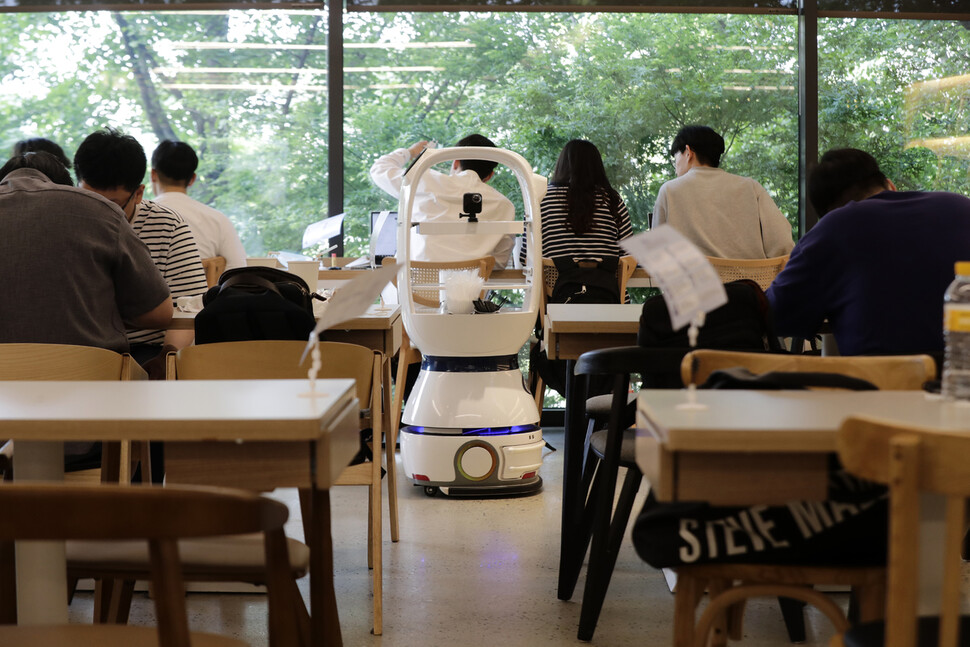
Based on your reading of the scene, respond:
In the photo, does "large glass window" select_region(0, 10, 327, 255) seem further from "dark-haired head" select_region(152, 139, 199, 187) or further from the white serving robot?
the white serving robot

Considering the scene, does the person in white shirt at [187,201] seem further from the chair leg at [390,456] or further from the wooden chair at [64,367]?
the wooden chair at [64,367]

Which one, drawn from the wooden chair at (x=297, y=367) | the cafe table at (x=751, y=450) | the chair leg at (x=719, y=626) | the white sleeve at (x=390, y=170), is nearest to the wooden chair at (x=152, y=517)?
the cafe table at (x=751, y=450)

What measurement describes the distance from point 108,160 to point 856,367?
2337mm

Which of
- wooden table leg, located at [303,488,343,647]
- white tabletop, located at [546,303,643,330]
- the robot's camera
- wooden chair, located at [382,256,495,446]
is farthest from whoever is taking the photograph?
wooden chair, located at [382,256,495,446]

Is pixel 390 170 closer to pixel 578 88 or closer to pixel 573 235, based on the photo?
pixel 573 235

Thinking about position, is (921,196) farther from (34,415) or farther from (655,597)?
(34,415)

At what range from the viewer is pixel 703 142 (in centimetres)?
462

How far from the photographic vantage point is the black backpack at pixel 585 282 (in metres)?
4.55

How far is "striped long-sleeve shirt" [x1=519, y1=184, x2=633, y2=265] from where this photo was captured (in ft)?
15.1

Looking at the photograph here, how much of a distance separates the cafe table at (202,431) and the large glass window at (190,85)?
4049 mm

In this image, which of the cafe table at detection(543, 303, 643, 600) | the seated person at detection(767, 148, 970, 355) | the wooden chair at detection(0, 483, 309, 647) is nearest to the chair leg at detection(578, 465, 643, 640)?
the cafe table at detection(543, 303, 643, 600)

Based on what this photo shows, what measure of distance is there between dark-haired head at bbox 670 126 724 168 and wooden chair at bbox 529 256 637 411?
560mm

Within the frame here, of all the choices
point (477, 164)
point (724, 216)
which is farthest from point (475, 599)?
point (477, 164)

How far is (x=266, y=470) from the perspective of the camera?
1.48 meters
